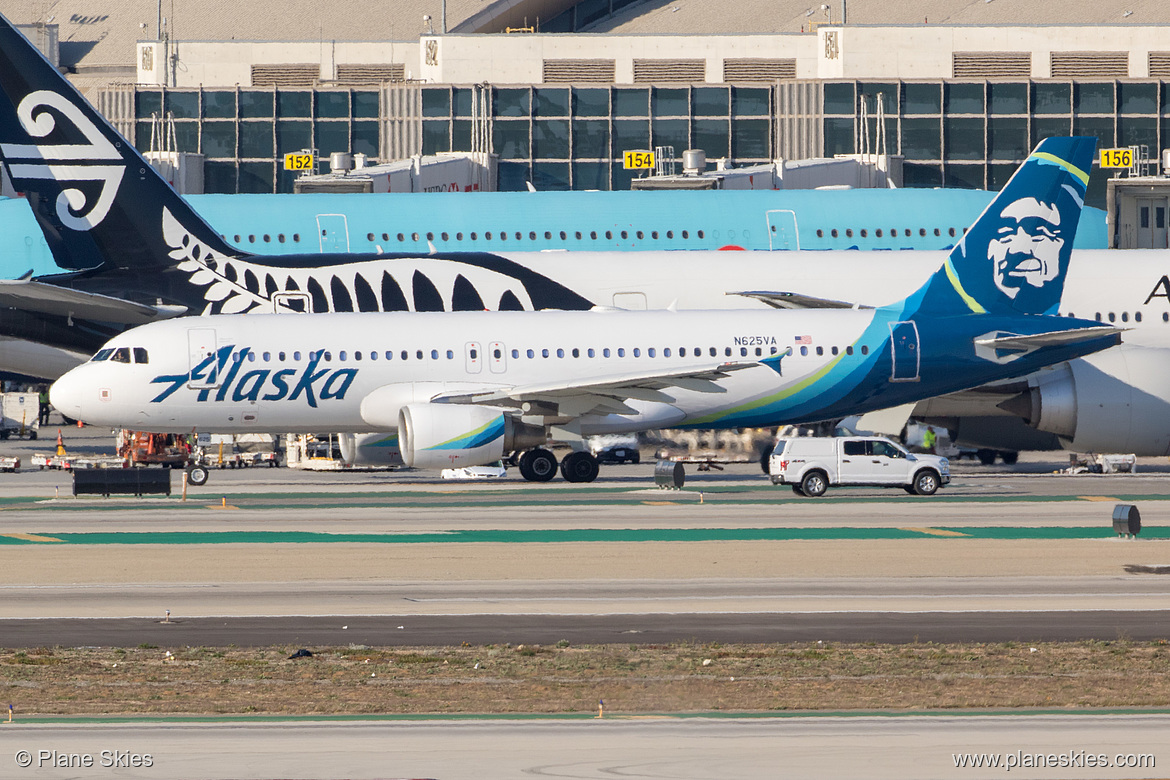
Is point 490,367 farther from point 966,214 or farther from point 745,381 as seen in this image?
point 966,214

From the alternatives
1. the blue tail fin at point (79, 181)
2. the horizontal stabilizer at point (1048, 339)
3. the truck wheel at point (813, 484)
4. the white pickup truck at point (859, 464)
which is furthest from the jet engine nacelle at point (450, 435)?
the horizontal stabilizer at point (1048, 339)

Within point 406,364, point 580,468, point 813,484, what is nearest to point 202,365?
point 406,364

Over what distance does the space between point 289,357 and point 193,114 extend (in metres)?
54.0

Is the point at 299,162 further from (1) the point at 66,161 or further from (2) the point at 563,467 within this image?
(2) the point at 563,467

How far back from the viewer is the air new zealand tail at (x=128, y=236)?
49094mm

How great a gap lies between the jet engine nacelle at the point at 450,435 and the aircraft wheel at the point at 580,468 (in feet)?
9.94

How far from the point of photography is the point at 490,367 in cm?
4478

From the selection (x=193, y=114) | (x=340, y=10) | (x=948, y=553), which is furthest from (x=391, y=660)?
(x=340, y=10)

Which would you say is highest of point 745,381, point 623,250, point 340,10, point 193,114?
point 340,10

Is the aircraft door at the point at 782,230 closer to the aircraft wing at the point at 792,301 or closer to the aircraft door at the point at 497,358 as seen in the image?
the aircraft wing at the point at 792,301

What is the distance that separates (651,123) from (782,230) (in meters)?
32.9

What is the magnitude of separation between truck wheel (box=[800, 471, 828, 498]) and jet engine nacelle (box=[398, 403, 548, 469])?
7.56m

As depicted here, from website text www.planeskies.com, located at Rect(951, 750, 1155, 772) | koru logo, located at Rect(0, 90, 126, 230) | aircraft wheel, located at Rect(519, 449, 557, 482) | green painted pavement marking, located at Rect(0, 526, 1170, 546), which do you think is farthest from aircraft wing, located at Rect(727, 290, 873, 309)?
website text www.planeskies.com, located at Rect(951, 750, 1155, 772)

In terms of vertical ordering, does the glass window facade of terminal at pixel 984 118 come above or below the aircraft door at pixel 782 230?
above
